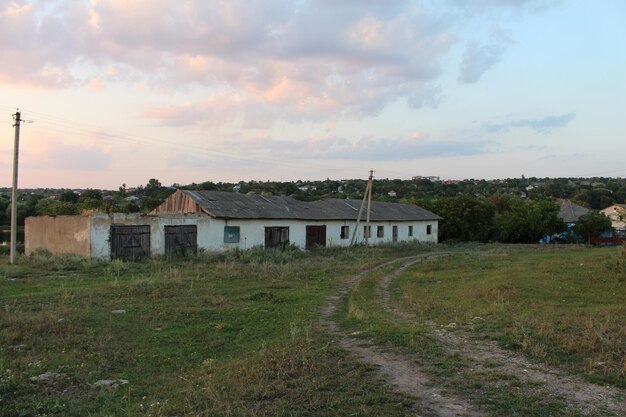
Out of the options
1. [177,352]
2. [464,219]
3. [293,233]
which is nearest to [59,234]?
[293,233]

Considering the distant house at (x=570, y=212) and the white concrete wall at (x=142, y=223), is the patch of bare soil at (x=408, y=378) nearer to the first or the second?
the white concrete wall at (x=142, y=223)

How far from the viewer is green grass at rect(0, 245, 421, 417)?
5562 mm

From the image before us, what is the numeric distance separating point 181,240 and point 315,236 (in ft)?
36.9

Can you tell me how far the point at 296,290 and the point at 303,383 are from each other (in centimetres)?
974

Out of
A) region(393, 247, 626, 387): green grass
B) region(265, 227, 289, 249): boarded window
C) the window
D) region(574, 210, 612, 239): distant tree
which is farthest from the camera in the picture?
region(574, 210, 612, 239): distant tree

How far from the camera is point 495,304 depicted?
39.9ft

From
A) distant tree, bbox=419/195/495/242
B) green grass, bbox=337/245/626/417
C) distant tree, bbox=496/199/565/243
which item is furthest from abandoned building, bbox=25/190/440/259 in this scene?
green grass, bbox=337/245/626/417

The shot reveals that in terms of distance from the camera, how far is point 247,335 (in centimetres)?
961

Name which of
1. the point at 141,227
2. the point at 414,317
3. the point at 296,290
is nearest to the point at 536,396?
the point at 414,317

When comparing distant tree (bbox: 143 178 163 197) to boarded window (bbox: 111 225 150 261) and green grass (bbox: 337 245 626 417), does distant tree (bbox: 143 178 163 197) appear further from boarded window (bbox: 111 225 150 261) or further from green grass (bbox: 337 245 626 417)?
green grass (bbox: 337 245 626 417)

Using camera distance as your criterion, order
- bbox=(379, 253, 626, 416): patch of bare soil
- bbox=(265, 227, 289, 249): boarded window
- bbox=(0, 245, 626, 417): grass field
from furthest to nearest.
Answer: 1. bbox=(265, 227, 289, 249): boarded window
2. bbox=(0, 245, 626, 417): grass field
3. bbox=(379, 253, 626, 416): patch of bare soil

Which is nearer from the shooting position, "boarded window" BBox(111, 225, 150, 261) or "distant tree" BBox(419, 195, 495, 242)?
"boarded window" BBox(111, 225, 150, 261)

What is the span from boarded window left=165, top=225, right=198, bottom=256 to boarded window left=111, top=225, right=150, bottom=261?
1164 mm

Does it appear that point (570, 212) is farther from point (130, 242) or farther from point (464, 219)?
point (130, 242)
